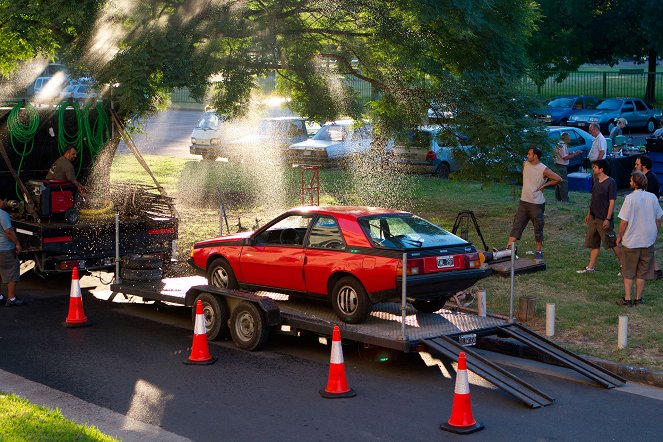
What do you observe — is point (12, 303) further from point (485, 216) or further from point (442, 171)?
point (442, 171)

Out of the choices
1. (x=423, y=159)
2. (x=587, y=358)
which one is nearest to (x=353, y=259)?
(x=587, y=358)

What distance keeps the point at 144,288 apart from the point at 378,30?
6693 millimetres

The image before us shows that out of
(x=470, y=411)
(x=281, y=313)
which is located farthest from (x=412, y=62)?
(x=470, y=411)

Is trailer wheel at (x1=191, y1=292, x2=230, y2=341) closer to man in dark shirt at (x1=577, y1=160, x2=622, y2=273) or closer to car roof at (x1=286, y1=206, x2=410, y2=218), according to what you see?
car roof at (x1=286, y1=206, x2=410, y2=218)

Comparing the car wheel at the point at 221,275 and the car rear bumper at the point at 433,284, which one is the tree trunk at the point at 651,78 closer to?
the car wheel at the point at 221,275

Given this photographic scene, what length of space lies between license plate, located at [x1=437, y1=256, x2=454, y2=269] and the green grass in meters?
4.14

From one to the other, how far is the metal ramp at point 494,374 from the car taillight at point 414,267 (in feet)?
2.76

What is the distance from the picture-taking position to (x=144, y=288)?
12.8m

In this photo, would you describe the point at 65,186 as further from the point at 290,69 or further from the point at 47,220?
the point at 290,69

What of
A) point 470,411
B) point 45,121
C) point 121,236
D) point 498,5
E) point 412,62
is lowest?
point 470,411

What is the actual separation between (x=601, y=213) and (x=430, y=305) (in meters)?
4.09

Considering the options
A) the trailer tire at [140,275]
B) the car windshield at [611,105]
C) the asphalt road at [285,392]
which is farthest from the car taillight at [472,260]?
the car windshield at [611,105]

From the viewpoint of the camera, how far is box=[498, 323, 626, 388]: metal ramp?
9.95 m

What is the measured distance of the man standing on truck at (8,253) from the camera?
1359cm
